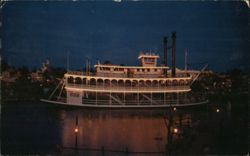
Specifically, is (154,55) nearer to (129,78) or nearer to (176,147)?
(129,78)

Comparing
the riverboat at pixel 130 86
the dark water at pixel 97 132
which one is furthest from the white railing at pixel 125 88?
the dark water at pixel 97 132

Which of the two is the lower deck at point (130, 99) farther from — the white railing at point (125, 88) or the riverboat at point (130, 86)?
the white railing at point (125, 88)

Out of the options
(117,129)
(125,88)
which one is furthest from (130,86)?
(117,129)

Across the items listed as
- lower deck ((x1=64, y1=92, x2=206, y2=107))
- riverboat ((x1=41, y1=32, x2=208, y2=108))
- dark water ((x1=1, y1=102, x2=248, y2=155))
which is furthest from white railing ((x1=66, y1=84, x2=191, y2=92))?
dark water ((x1=1, y1=102, x2=248, y2=155))

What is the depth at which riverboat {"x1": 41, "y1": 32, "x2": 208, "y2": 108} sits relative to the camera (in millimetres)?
7574

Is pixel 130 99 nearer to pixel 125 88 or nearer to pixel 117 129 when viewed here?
pixel 125 88

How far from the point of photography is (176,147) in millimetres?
3748

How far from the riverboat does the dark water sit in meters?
0.30

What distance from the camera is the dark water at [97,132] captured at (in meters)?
4.13

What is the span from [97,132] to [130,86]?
2838 millimetres

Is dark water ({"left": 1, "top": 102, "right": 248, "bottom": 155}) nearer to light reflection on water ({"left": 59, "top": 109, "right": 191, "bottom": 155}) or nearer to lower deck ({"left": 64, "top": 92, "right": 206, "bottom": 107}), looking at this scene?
light reflection on water ({"left": 59, "top": 109, "right": 191, "bottom": 155})

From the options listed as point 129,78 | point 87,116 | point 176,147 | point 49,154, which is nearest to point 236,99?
point 129,78

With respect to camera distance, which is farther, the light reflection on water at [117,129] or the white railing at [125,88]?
the white railing at [125,88]

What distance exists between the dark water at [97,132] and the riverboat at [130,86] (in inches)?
11.9
